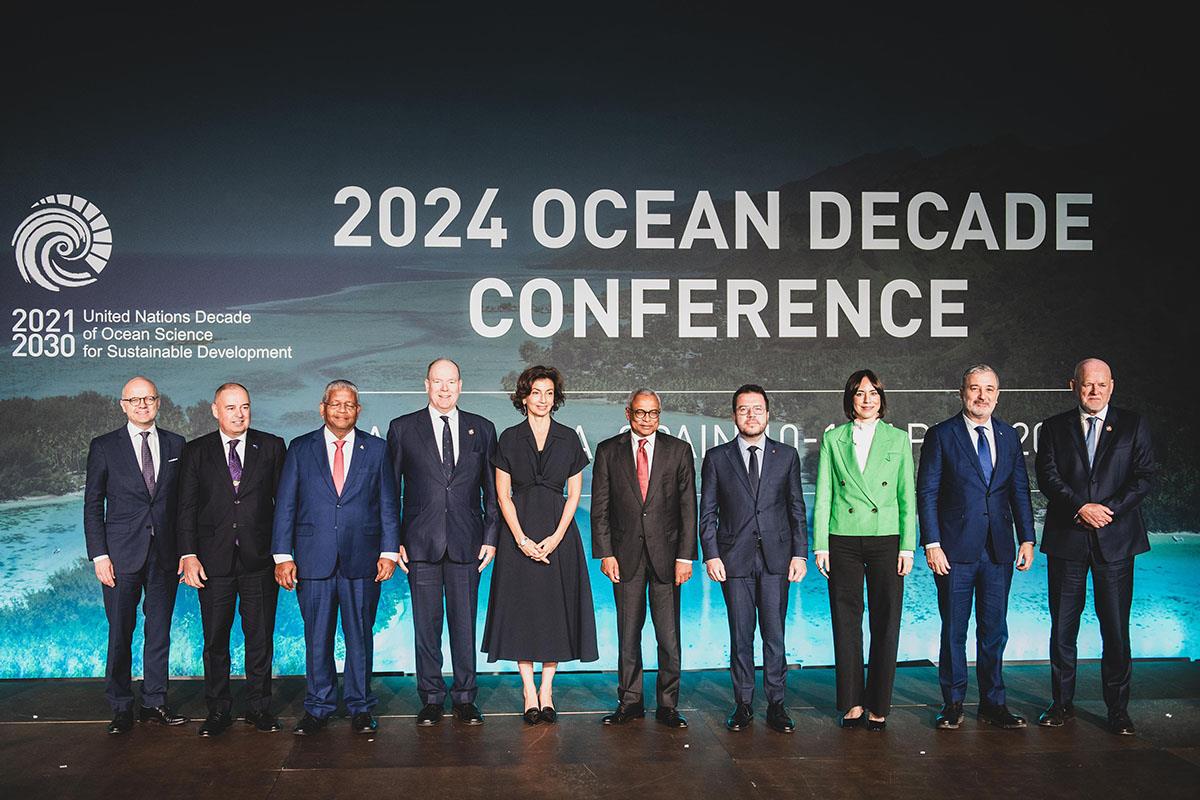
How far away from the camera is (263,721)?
4734 millimetres

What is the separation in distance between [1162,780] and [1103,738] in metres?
0.52

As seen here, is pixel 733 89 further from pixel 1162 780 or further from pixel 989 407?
pixel 1162 780

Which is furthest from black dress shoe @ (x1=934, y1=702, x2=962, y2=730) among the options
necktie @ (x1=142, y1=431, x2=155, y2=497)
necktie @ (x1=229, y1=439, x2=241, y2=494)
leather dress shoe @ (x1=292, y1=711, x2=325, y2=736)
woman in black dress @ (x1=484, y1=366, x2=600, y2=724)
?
necktie @ (x1=142, y1=431, x2=155, y2=497)

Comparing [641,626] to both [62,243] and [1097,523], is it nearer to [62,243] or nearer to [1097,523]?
[1097,523]

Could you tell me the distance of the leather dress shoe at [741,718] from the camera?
15.6ft

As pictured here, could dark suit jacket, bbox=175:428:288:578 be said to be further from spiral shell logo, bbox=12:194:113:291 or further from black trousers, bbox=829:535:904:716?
black trousers, bbox=829:535:904:716

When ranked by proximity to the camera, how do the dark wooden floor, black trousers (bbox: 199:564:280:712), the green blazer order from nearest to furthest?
the dark wooden floor < the green blazer < black trousers (bbox: 199:564:280:712)

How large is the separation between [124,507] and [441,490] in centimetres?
148

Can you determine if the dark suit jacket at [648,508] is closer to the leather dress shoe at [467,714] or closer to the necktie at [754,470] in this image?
the necktie at [754,470]

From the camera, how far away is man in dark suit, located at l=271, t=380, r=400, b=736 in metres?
4.68

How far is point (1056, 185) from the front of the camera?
632cm

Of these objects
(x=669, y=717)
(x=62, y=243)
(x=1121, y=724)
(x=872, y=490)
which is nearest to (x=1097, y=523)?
(x=1121, y=724)

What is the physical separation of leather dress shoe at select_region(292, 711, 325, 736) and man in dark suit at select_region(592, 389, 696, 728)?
1.31m

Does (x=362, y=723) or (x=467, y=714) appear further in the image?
(x=467, y=714)
